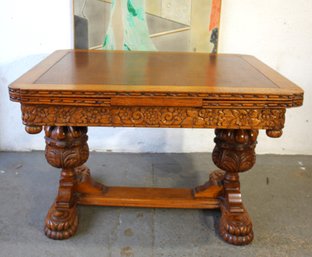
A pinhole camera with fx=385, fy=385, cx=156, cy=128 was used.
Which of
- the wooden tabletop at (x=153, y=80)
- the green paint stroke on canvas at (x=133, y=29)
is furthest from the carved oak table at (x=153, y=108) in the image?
the green paint stroke on canvas at (x=133, y=29)

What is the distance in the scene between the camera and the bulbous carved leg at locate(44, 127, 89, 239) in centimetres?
164

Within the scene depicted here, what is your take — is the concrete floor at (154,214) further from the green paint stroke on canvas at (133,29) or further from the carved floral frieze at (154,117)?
the green paint stroke on canvas at (133,29)

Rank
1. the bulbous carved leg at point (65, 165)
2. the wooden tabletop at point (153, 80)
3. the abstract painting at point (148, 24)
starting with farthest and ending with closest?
the abstract painting at point (148, 24) → the bulbous carved leg at point (65, 165) → the wooden tabletop at point (153, 80)

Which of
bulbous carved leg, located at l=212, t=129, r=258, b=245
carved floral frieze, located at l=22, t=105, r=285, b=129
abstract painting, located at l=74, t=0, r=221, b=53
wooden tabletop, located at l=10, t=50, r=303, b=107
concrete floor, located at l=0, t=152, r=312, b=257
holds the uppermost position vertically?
abstract painting, located at l=74, t=0, r=221, b=53

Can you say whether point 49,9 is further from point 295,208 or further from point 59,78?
point 295,208

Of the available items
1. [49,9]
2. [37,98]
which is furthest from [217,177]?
[49,9]

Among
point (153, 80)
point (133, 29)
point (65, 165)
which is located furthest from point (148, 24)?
point (65, 165)

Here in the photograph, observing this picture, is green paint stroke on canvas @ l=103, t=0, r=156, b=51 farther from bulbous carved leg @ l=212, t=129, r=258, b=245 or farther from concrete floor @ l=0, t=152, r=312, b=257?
bulbous carved leg @ l=212, t=129, r=258, b=245

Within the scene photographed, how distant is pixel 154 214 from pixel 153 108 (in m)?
0.74

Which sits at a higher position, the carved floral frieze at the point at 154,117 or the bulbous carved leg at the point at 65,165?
the carved floral frieze at the point at 154,117

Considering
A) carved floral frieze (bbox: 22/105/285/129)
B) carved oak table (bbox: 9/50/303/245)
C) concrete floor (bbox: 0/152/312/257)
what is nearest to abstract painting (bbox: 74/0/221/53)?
carved oak table (bbox: 9/50/303/245)

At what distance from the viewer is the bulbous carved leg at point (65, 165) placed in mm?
1643

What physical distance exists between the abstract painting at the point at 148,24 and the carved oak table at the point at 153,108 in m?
0.31

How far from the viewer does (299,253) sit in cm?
168
